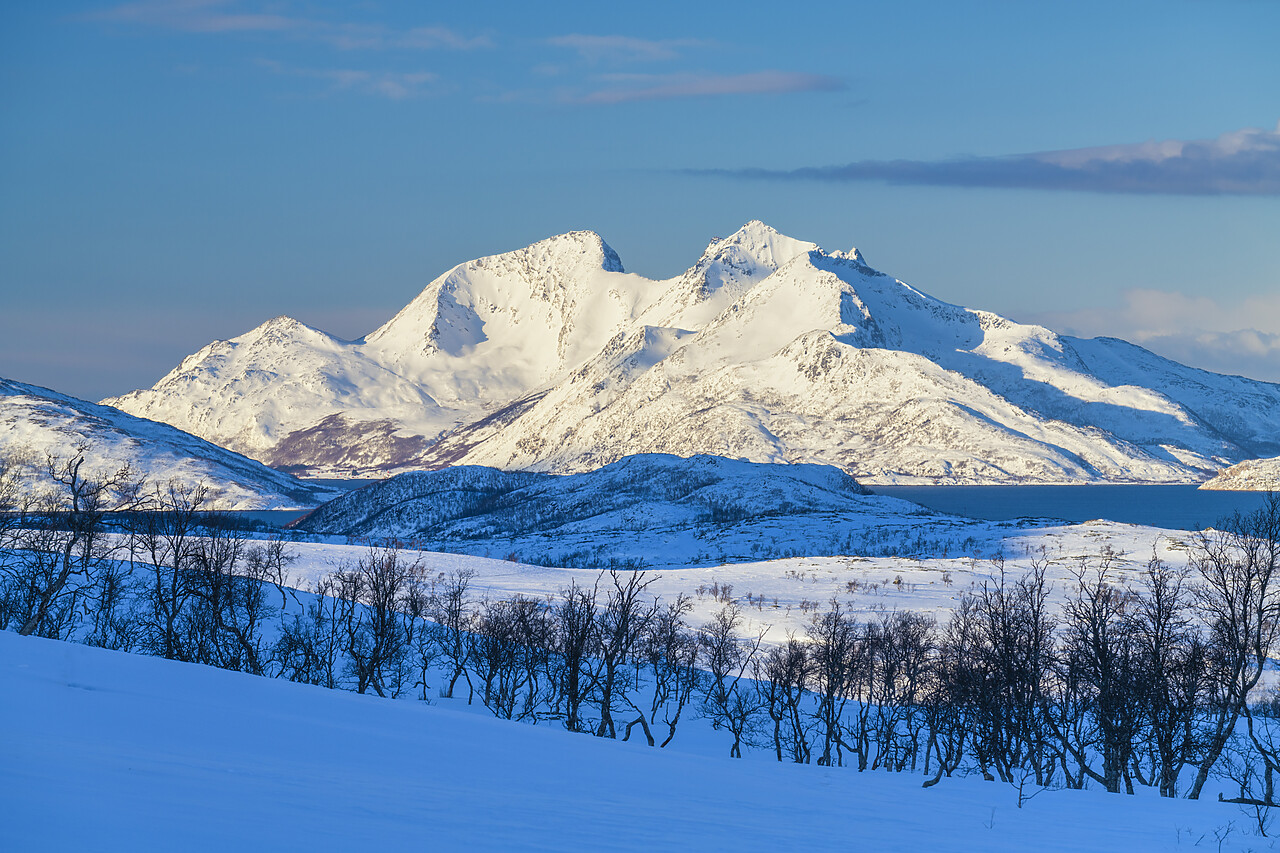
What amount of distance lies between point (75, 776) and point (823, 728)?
6552 centimetres

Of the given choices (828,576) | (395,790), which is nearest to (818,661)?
(395,790)

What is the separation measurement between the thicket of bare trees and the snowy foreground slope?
40.2 feet

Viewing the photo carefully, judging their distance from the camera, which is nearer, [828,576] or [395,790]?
[395,790]

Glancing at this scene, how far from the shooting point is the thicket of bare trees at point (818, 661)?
155ft

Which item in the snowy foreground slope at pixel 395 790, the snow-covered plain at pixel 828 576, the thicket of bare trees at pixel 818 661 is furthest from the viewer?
the snow-covered plain at pixel 828 576

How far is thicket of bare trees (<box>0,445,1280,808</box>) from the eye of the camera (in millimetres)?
47375

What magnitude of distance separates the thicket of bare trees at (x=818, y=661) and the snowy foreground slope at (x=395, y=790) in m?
12.2

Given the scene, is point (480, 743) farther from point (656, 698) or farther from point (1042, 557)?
point (1042, 557)

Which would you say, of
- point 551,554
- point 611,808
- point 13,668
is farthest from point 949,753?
point 551,554

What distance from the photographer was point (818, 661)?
6838 centimetres

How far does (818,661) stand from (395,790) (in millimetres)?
51816

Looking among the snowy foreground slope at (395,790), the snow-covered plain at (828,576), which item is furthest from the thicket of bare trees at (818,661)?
the snowy foreground slope at (395,790)

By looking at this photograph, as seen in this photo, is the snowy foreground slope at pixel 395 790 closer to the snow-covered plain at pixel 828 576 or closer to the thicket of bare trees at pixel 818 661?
the thicket of bare trees at pixel 818 661

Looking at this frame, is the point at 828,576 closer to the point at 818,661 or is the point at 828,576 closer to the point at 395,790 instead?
the point at 818,661
